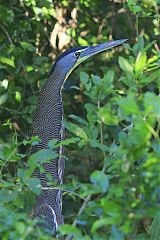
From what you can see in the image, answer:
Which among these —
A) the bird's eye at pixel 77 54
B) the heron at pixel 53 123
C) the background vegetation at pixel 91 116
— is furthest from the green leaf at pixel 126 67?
the bird's eye at pixel 77 54

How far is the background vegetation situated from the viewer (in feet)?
4.95

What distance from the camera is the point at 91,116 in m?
1.85

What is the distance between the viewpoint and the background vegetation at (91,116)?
A: 1.51 meters

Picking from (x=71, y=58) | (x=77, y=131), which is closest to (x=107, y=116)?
(x=77, y=131)

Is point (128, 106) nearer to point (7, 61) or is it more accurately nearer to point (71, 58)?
point (71, 58)

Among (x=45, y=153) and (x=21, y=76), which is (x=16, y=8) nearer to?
(x=21, y=76)

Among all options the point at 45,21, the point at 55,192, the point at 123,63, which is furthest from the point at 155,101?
the point at 45,21

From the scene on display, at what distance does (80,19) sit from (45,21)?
23 centimetres

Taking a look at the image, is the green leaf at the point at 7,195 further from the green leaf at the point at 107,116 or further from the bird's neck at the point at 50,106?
the bird's neck at the point at 50,106

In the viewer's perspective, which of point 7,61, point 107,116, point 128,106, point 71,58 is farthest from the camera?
point 7,61

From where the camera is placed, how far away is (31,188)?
72.5 inches

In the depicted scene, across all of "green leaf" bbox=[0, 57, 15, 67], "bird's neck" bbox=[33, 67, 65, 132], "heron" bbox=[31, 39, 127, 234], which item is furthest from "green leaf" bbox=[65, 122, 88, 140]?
"green leaf" bbox=[0, 57, 15, 67]

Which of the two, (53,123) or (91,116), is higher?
(91,116)

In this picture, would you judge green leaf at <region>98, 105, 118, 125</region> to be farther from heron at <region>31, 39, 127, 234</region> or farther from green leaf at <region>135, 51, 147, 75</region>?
heron at <region>31, 39, 127, 234</region>
